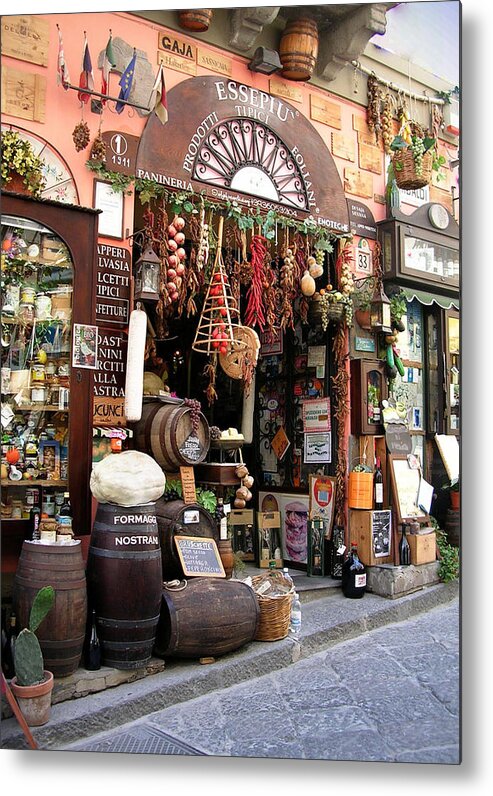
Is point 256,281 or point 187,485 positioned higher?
point 256,281

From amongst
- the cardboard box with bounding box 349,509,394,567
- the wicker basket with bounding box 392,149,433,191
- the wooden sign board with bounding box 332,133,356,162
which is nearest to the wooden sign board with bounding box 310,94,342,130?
the wooden sign board with bounding box 332,133,356,162

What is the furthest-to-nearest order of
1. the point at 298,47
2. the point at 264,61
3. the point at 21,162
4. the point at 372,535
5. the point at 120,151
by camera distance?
the point at 372,535, the point at 298,47, the point at 264,61, the point at 120,151, the point at 21,162

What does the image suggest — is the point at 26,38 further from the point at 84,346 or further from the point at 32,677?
the point at 32,677

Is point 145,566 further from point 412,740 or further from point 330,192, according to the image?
point 330,192

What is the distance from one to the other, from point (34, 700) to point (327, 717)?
1.57 m

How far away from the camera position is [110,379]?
4.39 m

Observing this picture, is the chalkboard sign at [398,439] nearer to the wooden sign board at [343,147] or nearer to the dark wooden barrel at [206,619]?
the dark wooden barrel at [206,619]

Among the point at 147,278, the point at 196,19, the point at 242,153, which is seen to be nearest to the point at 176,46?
the point at 196,19

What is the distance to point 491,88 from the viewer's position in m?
3.57

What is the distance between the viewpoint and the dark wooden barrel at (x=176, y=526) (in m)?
4.57

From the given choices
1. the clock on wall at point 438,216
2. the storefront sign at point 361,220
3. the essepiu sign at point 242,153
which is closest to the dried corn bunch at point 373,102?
the essepiu sign at point 242,153

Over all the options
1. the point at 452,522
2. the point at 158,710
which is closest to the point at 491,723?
the point at 158,710

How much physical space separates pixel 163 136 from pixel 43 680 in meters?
3.38

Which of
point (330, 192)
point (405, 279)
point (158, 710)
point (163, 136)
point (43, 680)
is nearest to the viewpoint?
point (43, 680)
